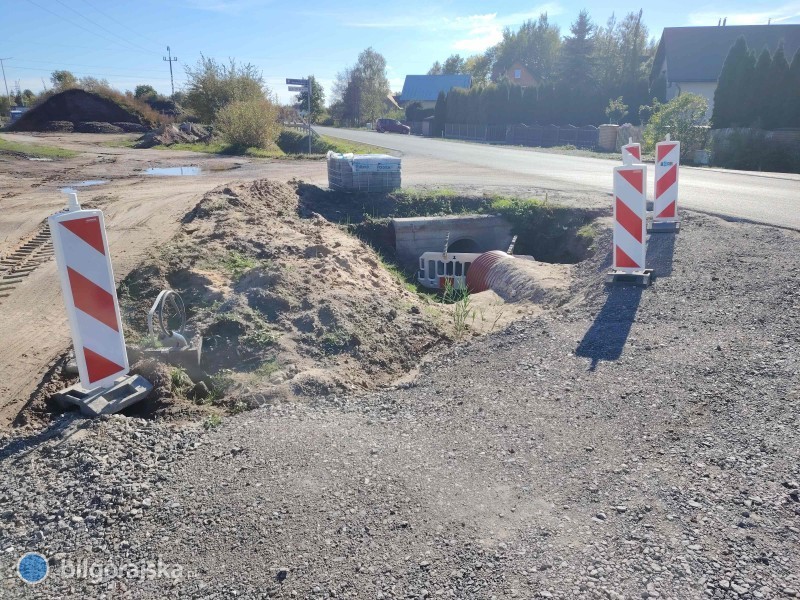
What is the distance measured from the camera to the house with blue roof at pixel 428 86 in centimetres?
7988

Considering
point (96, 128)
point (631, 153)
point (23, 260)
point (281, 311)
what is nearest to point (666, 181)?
point (631, 153)

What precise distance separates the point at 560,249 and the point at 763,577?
28.8 ft

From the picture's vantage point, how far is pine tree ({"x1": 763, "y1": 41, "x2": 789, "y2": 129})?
945 inches

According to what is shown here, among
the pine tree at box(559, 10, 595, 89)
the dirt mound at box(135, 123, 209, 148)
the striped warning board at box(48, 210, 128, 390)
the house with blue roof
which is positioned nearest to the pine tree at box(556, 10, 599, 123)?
the pine tree at box(559, 10, 595, 89)

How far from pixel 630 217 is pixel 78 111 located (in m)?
52.1

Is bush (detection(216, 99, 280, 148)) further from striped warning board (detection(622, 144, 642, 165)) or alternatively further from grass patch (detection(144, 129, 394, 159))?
striped warning board (detection(622, 144, 642, 165))

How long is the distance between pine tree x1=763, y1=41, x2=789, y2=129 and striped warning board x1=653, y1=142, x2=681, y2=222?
1953cm

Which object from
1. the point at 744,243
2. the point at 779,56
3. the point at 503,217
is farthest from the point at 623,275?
the point at 779,56

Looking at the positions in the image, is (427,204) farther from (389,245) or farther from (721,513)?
(721,513)

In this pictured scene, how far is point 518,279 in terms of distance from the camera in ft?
28.1

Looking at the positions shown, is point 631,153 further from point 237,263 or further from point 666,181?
point 237,263

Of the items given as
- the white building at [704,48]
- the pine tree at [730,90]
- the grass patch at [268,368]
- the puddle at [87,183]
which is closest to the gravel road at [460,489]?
the grass patch at [268,368]

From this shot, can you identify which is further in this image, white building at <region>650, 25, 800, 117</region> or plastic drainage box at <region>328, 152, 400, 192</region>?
white building at <region>650, 25, 800, 117</region>

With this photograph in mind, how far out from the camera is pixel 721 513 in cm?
292
